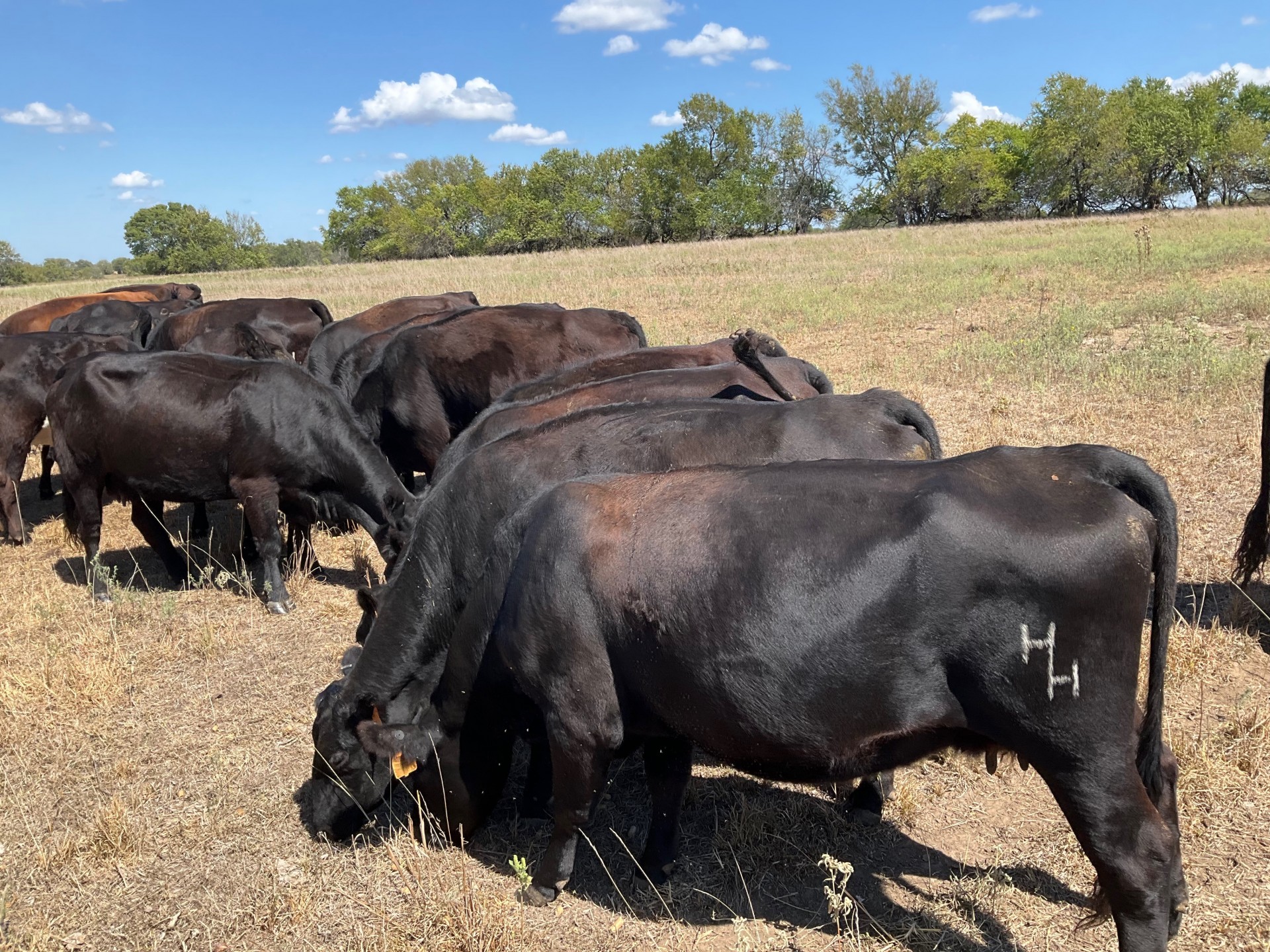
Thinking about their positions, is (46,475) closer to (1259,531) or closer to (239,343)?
(239,343)

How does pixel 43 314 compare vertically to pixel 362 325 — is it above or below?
above

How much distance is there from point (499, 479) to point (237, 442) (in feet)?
11.4

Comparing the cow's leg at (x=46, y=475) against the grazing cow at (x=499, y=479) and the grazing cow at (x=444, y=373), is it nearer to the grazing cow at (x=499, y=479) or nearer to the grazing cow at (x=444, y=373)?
the grazing cow at (x=444, y=373)

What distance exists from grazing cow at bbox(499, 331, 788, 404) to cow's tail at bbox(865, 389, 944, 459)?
2117 mm

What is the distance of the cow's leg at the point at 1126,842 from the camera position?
282cm

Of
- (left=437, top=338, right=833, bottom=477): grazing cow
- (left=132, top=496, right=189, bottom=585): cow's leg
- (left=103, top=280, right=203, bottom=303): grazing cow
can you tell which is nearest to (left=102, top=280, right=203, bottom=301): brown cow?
(left=103, top=280, right=203, bottom=303): grazing cow

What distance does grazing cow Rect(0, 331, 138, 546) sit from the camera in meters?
8.77

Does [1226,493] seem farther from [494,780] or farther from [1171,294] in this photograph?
[1171,294]

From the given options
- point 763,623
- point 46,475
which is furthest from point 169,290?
Answer: point 763,623

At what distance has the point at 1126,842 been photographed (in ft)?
9.24

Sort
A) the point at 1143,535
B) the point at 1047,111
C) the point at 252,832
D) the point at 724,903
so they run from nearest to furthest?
the point at 1143,535 → the point at 724,903 → the point at 252,832 → the point at 1047,111

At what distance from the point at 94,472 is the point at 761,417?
5.96 m

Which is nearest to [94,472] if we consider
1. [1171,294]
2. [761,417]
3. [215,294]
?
[761,417]

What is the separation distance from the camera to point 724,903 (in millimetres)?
3602
